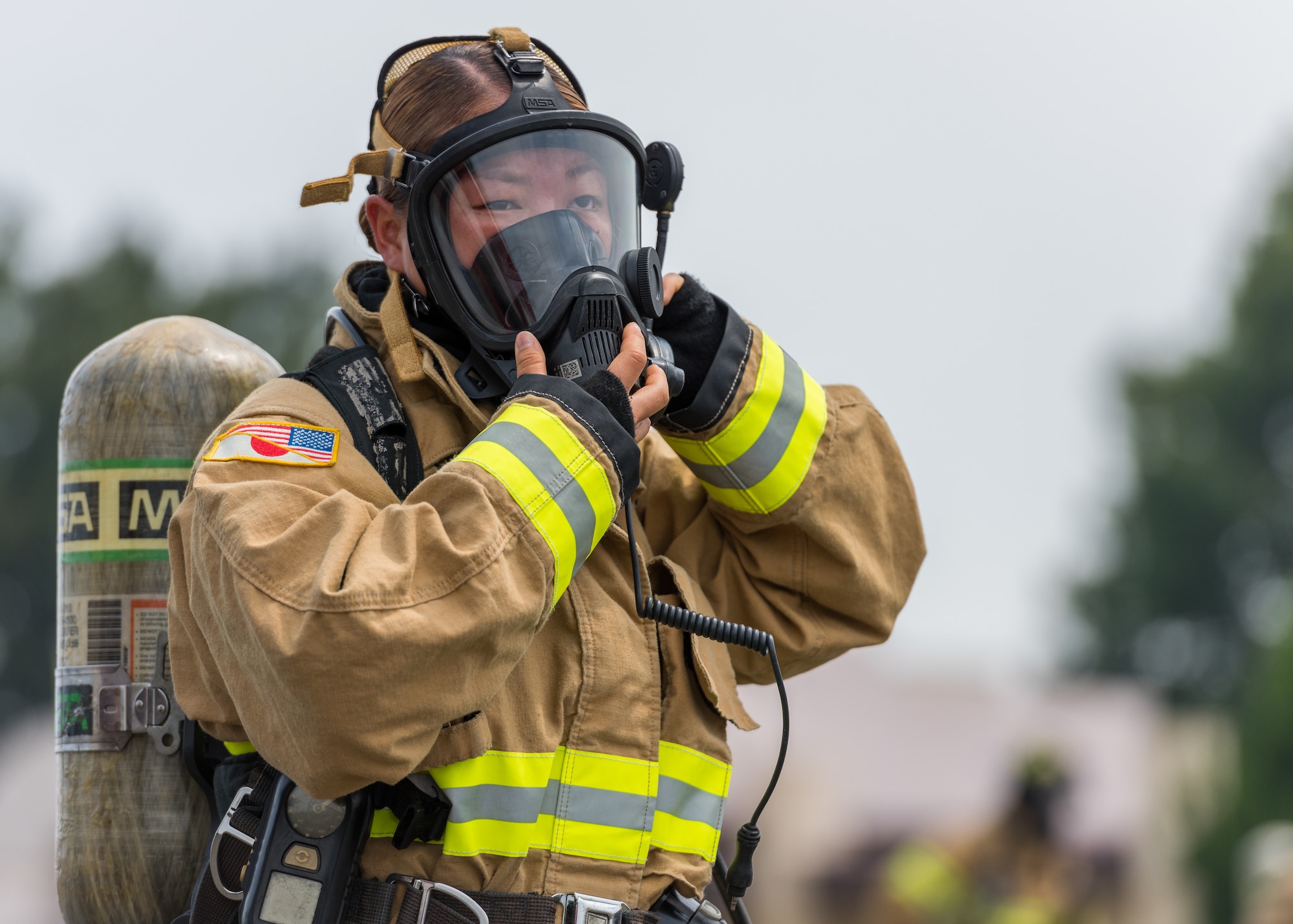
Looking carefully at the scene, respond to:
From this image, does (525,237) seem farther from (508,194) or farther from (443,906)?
(443,906)

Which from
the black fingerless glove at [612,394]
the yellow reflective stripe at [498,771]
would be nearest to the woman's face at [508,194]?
the black fingerless glove at [612,394]

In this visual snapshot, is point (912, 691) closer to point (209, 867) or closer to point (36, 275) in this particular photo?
point (209, 867)

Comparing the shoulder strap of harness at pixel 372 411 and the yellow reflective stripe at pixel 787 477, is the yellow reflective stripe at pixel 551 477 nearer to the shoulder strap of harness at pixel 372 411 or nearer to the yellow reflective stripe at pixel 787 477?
the shoulder strap of harness at pixel 372 411

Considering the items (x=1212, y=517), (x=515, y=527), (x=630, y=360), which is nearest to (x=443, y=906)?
(x=515, y=527)

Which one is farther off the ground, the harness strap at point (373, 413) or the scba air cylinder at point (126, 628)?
the harness strap at point (373, 413)

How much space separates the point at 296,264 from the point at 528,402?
34377mm

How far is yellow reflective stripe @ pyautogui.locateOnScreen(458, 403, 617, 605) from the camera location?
2271 millimetres

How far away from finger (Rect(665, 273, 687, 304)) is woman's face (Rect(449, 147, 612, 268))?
193 mm

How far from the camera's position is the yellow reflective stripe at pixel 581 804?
2.39 metres

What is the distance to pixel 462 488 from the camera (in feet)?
7.37

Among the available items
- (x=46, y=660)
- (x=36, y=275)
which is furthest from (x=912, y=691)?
(x=36, y=275)

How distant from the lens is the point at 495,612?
2.18 meters

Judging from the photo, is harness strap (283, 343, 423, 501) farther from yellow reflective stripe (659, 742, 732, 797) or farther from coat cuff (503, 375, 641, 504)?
yellow reflective stripe (659, 742, 732, 797)

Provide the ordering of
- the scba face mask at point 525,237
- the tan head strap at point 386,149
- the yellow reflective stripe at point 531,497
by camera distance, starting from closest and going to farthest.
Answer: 1. the yellow reflective stripe at point 531,497
2. the scba face mask at point 525,237
3. the tan head strap at point 386,149
